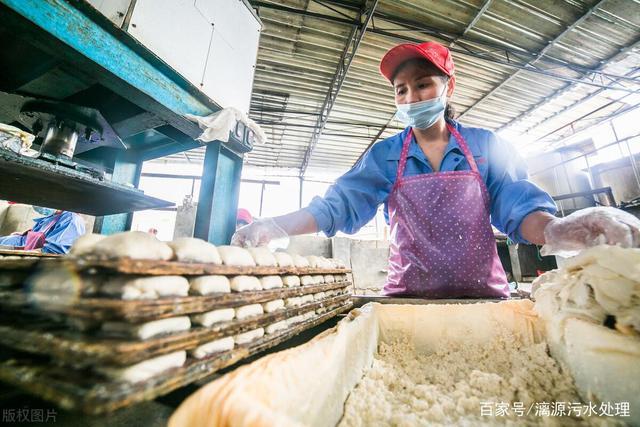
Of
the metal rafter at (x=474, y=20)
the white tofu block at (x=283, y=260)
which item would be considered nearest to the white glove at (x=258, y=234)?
the white tofu block at (x=283, y=260)

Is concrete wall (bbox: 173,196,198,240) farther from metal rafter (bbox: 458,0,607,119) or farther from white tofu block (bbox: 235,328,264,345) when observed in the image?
metal rafter (bbox: 458,0,607,119)

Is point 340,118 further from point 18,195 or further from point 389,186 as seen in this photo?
point 18,195

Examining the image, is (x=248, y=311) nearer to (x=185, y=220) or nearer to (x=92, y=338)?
(x=92, y=338)

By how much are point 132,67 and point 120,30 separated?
6.7 inches

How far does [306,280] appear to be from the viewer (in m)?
1.13

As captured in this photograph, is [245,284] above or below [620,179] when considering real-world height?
below

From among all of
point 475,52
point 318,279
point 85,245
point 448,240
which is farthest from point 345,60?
point 85,245

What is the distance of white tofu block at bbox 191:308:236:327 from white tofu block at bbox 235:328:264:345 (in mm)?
63

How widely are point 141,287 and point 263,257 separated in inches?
15.3

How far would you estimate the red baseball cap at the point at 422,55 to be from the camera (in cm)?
170

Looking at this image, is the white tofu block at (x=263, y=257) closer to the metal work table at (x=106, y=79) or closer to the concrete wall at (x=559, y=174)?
the metal work table at (x=106, y=79)

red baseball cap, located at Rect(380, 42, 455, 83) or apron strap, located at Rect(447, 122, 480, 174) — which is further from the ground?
red baseball cap, located at Rect(380, 42, 455, 83)

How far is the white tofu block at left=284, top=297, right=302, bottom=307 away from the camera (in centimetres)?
95

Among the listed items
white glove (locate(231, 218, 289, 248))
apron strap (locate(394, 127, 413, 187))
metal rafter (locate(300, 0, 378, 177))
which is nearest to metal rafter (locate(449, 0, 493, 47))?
metal rafter (locate(300, 0, 378, 177))
